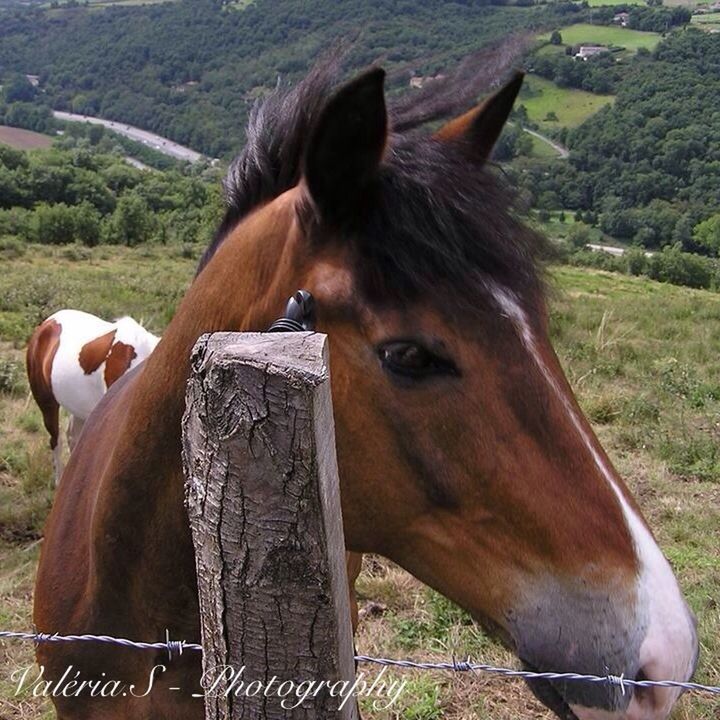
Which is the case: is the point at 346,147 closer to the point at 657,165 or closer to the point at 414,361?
the point at 414,361

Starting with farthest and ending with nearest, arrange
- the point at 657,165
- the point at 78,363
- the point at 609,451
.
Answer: the point at 657,165, the point at 609,451, the point at 78,363

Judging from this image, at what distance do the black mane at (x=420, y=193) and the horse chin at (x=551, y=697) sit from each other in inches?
28.8

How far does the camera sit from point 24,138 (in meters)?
65.0

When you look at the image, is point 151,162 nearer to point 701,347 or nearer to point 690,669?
point 701,347

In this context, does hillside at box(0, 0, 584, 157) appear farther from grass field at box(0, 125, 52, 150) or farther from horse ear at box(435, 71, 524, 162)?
horse ear at box(435, 71, 524, 162)

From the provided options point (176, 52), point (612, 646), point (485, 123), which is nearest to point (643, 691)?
point (612, 646)

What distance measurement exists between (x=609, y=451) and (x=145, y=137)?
81999 mm

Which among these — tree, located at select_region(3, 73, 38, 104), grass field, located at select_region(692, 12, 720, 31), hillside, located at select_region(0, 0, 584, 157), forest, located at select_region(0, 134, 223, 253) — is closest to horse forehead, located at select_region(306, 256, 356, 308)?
forest, located at select_region(0, 134, 223, 253)

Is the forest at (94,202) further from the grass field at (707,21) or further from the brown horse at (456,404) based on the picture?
the grass field at (707,21)

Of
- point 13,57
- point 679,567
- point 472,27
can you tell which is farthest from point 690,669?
point 13,57

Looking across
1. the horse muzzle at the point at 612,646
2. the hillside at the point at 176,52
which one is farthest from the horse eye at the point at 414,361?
the hillside at the point at 176,52

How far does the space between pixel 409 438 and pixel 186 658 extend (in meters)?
0.95

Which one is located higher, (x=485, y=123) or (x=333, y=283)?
(x=485, y=123)

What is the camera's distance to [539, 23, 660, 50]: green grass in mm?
60844
